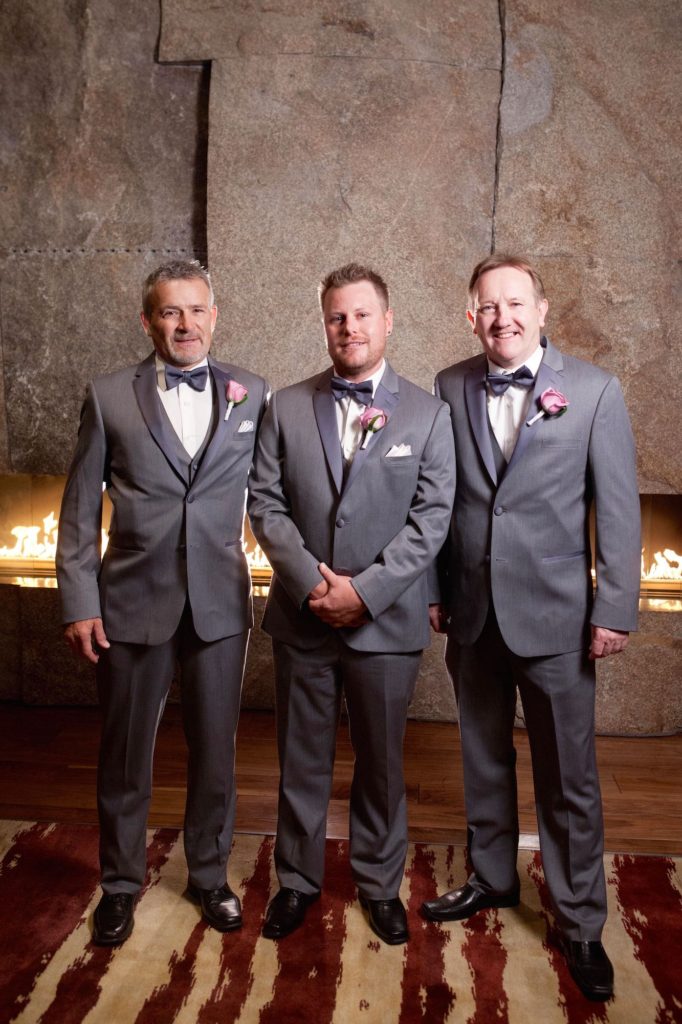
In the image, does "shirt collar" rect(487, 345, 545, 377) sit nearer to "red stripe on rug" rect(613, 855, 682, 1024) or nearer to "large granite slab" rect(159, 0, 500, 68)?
"red stripe on rug" rect(613, 855, 682, 1024)

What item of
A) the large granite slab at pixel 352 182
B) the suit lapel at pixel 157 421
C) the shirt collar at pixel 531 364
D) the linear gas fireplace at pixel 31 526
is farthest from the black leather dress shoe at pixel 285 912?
the large granite slab at pixel 352 182

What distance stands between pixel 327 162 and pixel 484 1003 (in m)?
3.12

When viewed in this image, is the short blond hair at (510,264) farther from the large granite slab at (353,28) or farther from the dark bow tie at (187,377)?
the large granite slab at (353,28)

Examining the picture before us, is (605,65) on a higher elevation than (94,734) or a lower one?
higher

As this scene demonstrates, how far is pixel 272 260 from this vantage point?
3855 mm

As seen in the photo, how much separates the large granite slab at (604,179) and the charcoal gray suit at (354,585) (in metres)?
1.58

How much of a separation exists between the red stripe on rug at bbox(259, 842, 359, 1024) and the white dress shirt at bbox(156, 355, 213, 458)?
139 centimetres

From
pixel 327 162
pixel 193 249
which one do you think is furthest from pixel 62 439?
pixel 327 162

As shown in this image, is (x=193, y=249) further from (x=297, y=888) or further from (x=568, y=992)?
(x=568, y=992)

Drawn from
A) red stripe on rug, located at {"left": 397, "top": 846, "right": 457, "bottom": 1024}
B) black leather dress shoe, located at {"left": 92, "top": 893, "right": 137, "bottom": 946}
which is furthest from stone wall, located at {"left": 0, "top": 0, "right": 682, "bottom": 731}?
black leather dress shoe, located at {"left": 92, "top": 893, "right": 137, "bottom": 946}

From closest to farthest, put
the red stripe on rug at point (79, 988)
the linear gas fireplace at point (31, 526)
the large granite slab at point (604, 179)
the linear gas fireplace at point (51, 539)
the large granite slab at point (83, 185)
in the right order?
the red stripe on rug at point (79, 988) < the large granite slab at point (604, 179) < the large granite slab at point (83, 185) < the linear gas fireplace at point (51, 539) < the linear gas fireplace at point (31, 526)

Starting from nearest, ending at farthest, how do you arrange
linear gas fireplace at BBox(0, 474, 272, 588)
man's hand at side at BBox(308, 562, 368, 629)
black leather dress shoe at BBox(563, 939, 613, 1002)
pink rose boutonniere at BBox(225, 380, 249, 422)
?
black leather dress shoe at BBox(563, 939, 613, 1002), man's hand at side at BBox(308, 562, 368, 629), pink rose boutonniere at BBox(225, 380, 249, 422), linear gas fireplace at BBox(0, 474, 272, 588)

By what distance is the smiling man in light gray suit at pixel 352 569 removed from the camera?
243 centimetres

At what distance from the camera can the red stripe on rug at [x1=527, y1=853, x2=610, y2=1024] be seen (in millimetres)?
2211
